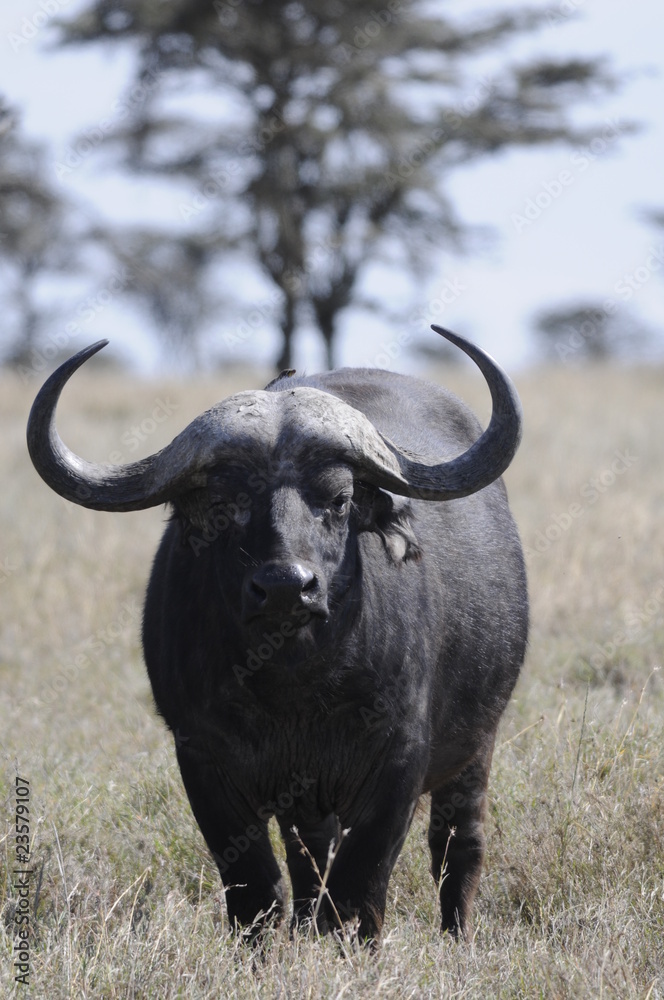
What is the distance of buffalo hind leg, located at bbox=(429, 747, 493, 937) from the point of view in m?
4.57

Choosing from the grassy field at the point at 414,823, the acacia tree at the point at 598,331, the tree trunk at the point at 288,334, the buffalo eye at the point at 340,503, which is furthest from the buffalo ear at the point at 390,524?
the acacia tree at the point at 598,331

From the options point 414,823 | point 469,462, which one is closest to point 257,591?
point 469,462

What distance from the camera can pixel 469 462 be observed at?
13.0 ft

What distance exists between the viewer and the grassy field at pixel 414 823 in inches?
132

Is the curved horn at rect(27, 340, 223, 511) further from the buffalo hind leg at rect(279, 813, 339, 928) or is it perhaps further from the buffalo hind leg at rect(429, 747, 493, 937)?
the buffalo hind leg at rect(429, 747, 493, 937)

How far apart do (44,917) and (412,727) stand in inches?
54.9

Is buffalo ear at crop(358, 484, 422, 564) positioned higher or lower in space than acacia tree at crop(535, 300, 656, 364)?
higher

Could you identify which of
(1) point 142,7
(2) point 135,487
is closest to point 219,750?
(2) point 135,487

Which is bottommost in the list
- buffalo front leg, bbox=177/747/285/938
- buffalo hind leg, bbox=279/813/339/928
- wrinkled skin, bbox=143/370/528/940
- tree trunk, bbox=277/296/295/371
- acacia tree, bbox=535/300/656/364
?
acacia tree, bbox=535/300/656/364

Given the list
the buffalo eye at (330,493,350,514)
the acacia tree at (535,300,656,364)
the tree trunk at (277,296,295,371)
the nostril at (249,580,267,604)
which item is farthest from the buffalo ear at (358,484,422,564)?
the acacia tree at (535,300,656,364)

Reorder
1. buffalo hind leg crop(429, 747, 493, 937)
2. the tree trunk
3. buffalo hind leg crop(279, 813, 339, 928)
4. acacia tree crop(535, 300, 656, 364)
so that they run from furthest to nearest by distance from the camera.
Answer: acacia tree crop(535, 300, 656, 364) → the tree trunk → buffalo hind leg crop(429, 747, 493, 937) → buffalo hind leg crop(279, 813, 339, 928)

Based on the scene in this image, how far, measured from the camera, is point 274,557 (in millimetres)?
3418

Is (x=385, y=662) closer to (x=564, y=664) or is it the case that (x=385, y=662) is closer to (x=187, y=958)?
(x=187, y=958)

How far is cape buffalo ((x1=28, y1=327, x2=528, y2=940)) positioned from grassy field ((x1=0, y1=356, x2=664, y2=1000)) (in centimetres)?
30
